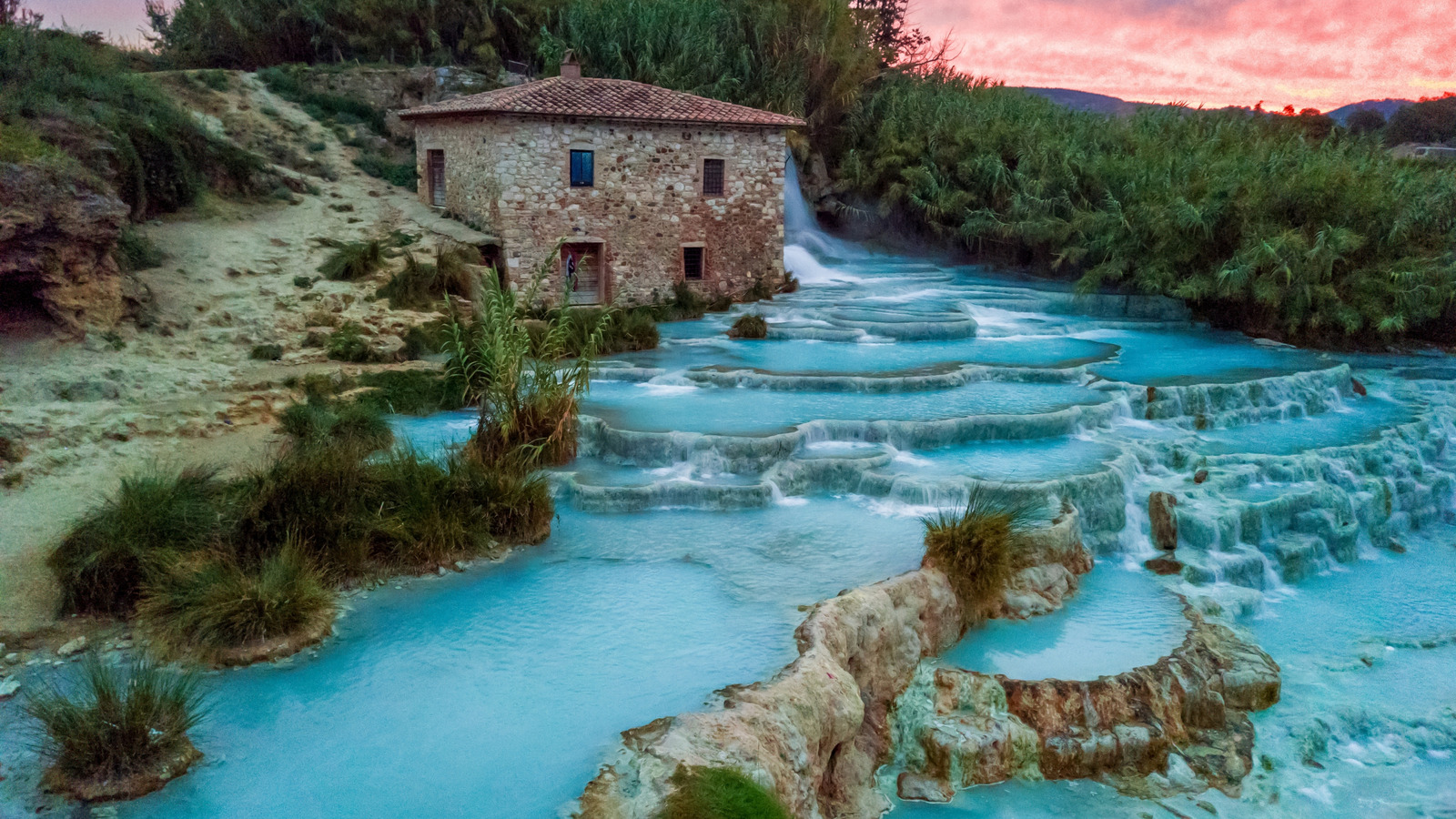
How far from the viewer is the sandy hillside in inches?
380

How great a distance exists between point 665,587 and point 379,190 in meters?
18.0

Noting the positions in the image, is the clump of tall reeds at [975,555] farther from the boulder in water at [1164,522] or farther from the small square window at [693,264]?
the small square window at [693,264]

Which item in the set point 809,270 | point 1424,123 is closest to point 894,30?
point 809,270

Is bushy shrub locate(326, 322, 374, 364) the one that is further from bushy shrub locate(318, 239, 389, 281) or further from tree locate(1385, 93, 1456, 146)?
tree locate(1385, 93, 1456, 146)

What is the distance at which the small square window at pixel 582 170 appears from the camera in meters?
20.7

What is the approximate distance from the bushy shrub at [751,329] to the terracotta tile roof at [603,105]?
4.90 metres

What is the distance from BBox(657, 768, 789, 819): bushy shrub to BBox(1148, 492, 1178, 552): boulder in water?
23.0 feet

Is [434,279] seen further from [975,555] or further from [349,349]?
[975,555]

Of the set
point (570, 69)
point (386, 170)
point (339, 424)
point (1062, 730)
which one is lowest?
point (1062, 730)

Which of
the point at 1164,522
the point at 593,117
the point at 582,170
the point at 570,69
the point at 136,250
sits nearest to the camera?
the point at 1164,522

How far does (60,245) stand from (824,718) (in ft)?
38.4

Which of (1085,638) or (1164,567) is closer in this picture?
(1085,638)

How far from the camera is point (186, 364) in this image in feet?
45.3

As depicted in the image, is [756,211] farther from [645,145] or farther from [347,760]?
[347,760]
